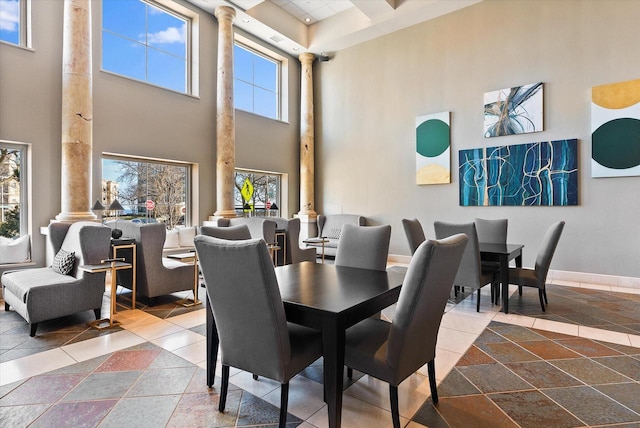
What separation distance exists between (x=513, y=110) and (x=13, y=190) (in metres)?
7.33

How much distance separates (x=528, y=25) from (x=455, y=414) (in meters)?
6.14

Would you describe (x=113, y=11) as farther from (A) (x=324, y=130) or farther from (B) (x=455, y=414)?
(B) (x=455, y=414)

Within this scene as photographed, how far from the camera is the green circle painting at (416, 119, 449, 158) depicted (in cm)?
656

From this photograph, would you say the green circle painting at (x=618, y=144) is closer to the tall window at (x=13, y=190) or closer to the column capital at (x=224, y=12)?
the column capital at (x=224, y=12)

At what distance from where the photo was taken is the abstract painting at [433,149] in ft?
21.4

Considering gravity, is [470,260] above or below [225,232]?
below

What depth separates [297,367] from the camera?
1788 millimetres

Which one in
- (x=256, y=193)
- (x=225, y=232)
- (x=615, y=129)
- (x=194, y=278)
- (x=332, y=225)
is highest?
(x=615, y=129)

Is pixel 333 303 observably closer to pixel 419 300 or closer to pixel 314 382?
pixel 419 300

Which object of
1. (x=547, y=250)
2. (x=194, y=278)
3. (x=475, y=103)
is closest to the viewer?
(x=547, y=250)

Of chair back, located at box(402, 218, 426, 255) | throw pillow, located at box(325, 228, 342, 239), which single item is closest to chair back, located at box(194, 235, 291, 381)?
chair back, located at box(402, 218, 426, 255)

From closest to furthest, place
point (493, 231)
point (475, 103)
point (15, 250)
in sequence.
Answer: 1. point (15, 250)
2. point (493, 231)
3. point (475, 103)

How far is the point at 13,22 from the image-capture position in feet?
14.8

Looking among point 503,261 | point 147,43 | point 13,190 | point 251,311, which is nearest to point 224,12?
point 147,43
